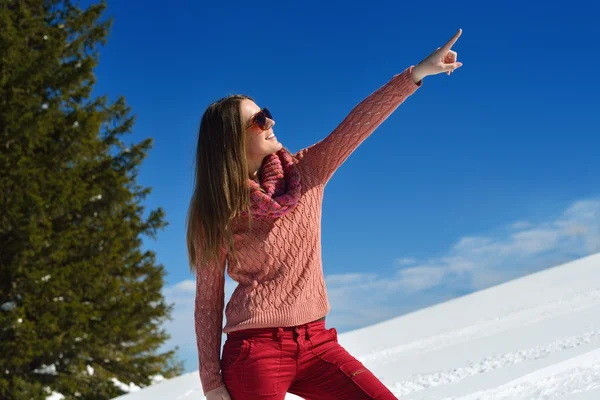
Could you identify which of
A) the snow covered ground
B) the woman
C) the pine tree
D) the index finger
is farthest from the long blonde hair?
the pine tree

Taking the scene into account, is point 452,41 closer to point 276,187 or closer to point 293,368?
point 276,187

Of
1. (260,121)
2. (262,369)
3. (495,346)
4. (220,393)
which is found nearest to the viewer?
(262,369)

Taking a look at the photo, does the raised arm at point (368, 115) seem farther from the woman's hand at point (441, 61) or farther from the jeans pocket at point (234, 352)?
the jeans pocket at point (234, 352)

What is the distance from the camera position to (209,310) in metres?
2.19

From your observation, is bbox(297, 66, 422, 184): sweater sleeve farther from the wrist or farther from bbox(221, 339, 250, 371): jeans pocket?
bbox(221, 339, 250, 371): jeans pocket

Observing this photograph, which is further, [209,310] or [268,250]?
[209,310]

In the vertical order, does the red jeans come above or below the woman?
below

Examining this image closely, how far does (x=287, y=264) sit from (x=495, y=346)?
459cm

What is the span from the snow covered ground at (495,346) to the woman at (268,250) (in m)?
2.29

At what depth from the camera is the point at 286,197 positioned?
2.07 metres

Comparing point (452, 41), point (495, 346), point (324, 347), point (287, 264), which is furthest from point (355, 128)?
point (495, 346)

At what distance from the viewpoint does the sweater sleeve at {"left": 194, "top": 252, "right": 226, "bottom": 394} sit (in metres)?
2.16

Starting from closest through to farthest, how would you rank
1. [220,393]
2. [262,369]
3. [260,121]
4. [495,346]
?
1. [262,369]
2. [220,393]
3. [260,121]
4. [495,346]

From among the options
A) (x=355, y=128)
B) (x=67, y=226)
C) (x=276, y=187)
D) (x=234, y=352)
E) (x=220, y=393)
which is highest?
(x=67, y=226)
